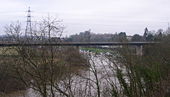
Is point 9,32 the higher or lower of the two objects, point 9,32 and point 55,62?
the higher

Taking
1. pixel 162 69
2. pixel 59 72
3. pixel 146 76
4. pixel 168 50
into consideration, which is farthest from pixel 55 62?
pixel 168 50

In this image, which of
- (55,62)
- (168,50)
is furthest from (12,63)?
(168,50)

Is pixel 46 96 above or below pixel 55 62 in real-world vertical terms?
below

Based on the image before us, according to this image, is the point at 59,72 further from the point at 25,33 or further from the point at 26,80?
the point at 25,33

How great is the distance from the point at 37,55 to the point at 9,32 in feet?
3.41

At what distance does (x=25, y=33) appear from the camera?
10.2 m

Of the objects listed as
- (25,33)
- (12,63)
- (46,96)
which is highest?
(25,33)

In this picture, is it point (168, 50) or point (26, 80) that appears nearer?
point (26, 80)

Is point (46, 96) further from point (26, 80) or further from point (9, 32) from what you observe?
point (9, 32)

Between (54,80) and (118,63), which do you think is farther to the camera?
(118,63)

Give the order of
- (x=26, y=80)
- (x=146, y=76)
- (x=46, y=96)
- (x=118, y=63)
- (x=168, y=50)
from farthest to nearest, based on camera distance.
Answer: (x=168, y=50) → (x=118, y=63) → (x=146, y=76) → (x=26, y=80) → (x=46, y=96)

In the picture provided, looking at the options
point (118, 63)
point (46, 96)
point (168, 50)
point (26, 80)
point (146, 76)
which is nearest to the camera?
point (46, 96)

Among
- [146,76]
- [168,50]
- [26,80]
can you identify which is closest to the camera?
[26,80]

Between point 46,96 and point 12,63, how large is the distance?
5.44 feet
